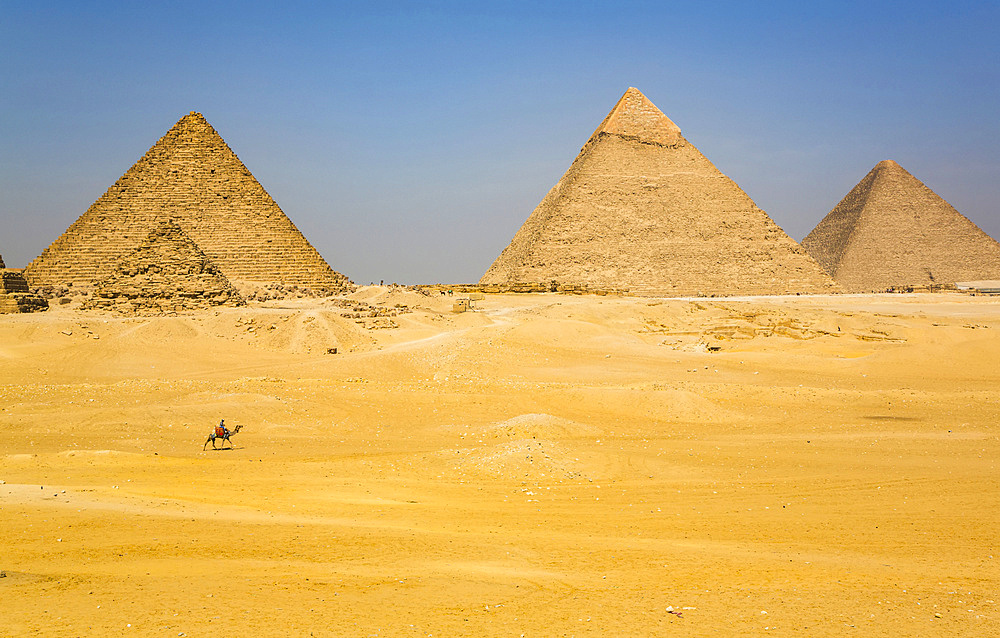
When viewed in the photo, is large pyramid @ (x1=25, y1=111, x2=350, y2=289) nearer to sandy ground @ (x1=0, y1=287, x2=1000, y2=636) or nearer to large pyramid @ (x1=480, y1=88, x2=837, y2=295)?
large pyramid @ (x1=480, y1=88, x2=837, y2=295)

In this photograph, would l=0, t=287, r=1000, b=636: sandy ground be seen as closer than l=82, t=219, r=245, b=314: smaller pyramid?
Yes

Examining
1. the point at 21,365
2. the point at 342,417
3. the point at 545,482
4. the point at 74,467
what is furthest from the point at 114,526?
the point at 21,365

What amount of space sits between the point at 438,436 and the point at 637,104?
6235cm

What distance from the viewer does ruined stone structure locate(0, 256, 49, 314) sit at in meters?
23.5

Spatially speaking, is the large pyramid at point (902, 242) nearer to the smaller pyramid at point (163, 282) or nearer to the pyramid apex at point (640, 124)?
the pyramid apex at point (640, 124)

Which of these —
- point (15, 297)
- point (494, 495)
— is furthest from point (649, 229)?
point (494, 495)

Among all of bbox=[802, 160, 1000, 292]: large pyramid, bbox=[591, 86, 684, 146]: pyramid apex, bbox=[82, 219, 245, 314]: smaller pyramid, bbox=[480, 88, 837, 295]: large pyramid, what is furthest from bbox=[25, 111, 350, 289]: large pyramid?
bbox=[802, 160, 1000, 292]: large pyramid

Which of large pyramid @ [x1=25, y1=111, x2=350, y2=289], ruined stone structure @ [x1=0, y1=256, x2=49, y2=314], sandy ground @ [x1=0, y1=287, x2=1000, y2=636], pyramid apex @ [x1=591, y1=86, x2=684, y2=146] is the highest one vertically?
pyramid apex @ [x1=591, y1=86, x2=684, y2=146]

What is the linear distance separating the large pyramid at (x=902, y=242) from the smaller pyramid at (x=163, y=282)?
65.4 m

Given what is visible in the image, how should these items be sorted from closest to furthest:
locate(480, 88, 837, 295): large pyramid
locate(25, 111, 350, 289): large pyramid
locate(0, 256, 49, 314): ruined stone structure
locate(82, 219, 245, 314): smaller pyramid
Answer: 1. locate(82, 219, 245, 314): smaller pyramid
2. locate(0, 256, 49, 314): ruined stone structure
3. locate(25, 111, 350, 289): large pyramid
4. locate(480, 88, 837, 295): large pyramid

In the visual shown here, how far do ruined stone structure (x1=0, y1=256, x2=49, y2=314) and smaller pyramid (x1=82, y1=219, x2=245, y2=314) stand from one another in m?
2.53

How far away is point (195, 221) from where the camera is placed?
43406 millimetres

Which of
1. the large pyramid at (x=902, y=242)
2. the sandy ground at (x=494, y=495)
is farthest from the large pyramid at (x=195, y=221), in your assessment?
the large pyramid at (x=902, y=242)

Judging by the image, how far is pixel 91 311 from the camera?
72.5 feet
